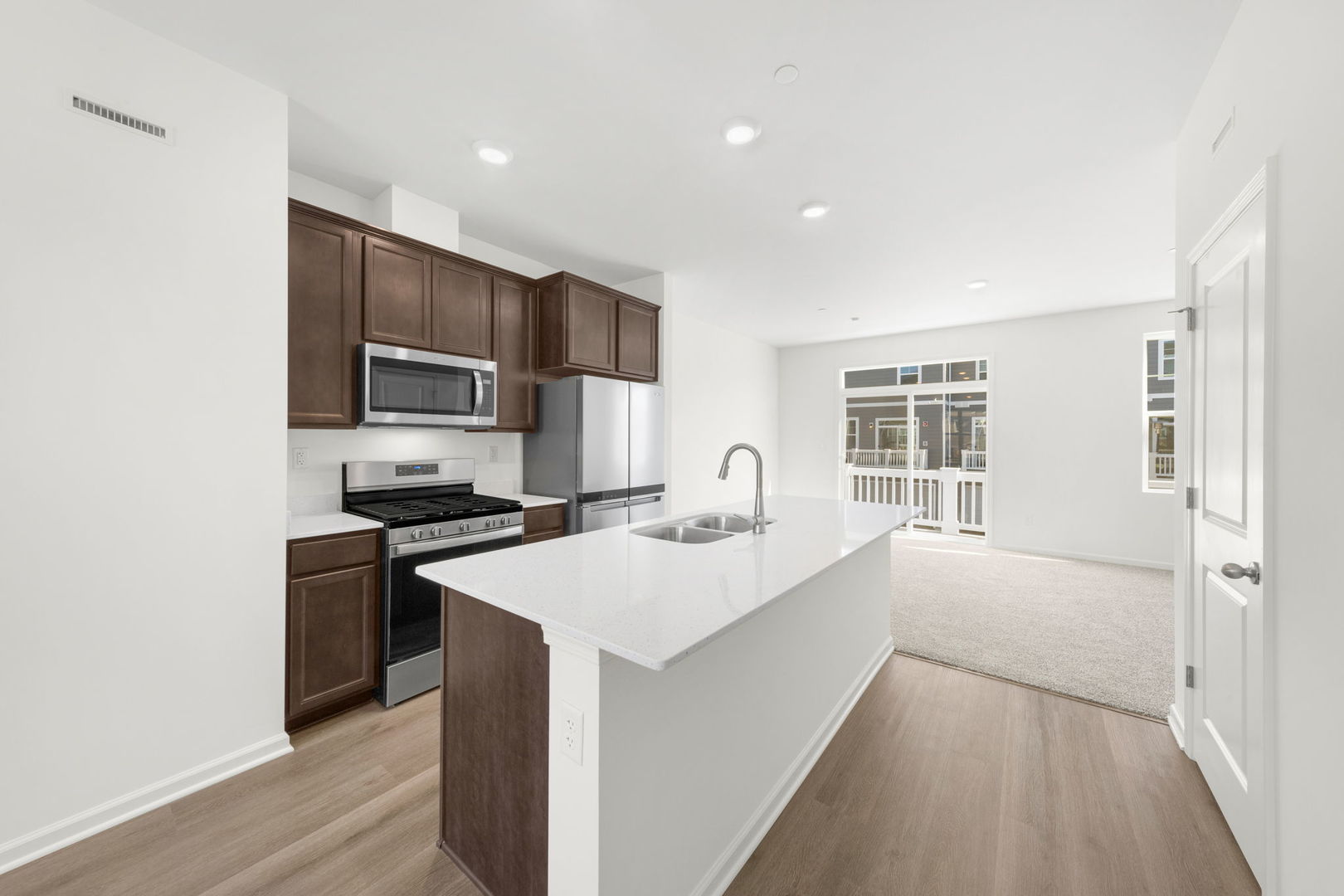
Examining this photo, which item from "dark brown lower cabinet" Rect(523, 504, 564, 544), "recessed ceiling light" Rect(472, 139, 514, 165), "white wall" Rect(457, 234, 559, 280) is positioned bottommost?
"dark brown lower cabinet" Rect(523, 504, 564, 544)

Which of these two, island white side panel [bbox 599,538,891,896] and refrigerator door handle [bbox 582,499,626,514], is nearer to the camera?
island white side panel [bbox 599,538,891,896]

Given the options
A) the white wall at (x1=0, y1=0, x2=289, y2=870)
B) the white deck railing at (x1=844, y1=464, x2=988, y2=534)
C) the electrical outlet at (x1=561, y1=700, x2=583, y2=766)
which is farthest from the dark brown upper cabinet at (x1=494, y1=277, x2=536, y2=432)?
the white deck railing at (x1=844, y1=464, x2=988, y2=534)


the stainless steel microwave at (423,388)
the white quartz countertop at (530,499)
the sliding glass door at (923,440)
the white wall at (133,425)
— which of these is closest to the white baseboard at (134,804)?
the white wall at (133,425)

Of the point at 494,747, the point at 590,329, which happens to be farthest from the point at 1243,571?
the point at 590,329

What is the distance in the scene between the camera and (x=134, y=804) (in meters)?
1.73

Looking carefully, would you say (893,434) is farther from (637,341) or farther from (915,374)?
(637,341)

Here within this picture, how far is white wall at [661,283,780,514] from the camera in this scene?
575 cm

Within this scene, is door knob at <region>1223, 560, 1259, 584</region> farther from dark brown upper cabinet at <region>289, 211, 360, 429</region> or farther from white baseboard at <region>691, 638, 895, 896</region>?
dark brown upper cabinet at <region>289, 211, 360, 429</region>

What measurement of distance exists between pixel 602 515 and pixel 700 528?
1384mm

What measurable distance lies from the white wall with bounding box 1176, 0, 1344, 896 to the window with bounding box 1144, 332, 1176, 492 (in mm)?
4784

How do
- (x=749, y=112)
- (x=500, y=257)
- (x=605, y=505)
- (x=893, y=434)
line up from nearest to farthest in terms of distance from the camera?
(x=749, y=112)
(x=605, y=505)
(x=500, y=257)
(x=893, y=434)

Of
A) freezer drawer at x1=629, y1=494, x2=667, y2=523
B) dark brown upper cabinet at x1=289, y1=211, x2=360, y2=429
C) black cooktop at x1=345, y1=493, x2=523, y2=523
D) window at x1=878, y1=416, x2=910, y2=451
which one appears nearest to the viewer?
dark brown upper cabinet at x1=289, y1=211, x2=360, y2=429

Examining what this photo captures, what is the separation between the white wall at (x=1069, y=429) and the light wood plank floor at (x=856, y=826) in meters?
3.78

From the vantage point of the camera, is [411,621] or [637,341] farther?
[637,341]
